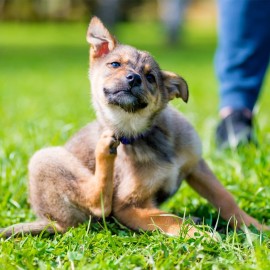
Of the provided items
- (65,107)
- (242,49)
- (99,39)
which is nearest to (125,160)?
(99,39)

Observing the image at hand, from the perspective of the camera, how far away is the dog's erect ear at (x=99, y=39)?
3745mm

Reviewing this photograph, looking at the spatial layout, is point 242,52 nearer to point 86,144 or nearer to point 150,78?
point 150,78

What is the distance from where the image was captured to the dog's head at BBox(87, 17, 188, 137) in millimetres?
3449

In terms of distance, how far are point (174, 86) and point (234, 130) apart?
4.87ft

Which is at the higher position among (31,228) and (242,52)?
(242,52)

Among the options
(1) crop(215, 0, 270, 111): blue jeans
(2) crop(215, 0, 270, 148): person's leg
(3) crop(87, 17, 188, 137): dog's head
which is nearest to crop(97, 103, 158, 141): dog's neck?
(3) crop(87, 17, 188, 137): dog's head

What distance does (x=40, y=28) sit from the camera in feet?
101

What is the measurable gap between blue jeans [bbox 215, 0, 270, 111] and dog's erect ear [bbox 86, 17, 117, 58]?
167 cm

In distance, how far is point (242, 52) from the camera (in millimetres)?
5234

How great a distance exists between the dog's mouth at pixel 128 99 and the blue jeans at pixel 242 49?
194 centimetres

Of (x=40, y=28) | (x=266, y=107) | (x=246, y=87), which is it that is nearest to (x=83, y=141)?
(x=246, y=87)

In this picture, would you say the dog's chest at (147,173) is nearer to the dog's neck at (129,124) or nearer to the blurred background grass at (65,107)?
the dog's neck at (129,124)

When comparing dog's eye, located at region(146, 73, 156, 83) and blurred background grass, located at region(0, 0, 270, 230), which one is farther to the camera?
blurred background grass, located at region(0, 0, 270, 230)

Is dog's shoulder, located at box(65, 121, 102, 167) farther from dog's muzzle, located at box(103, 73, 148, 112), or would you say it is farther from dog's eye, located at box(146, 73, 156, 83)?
dog's eye, located at box(146, 73, 156, 83)
